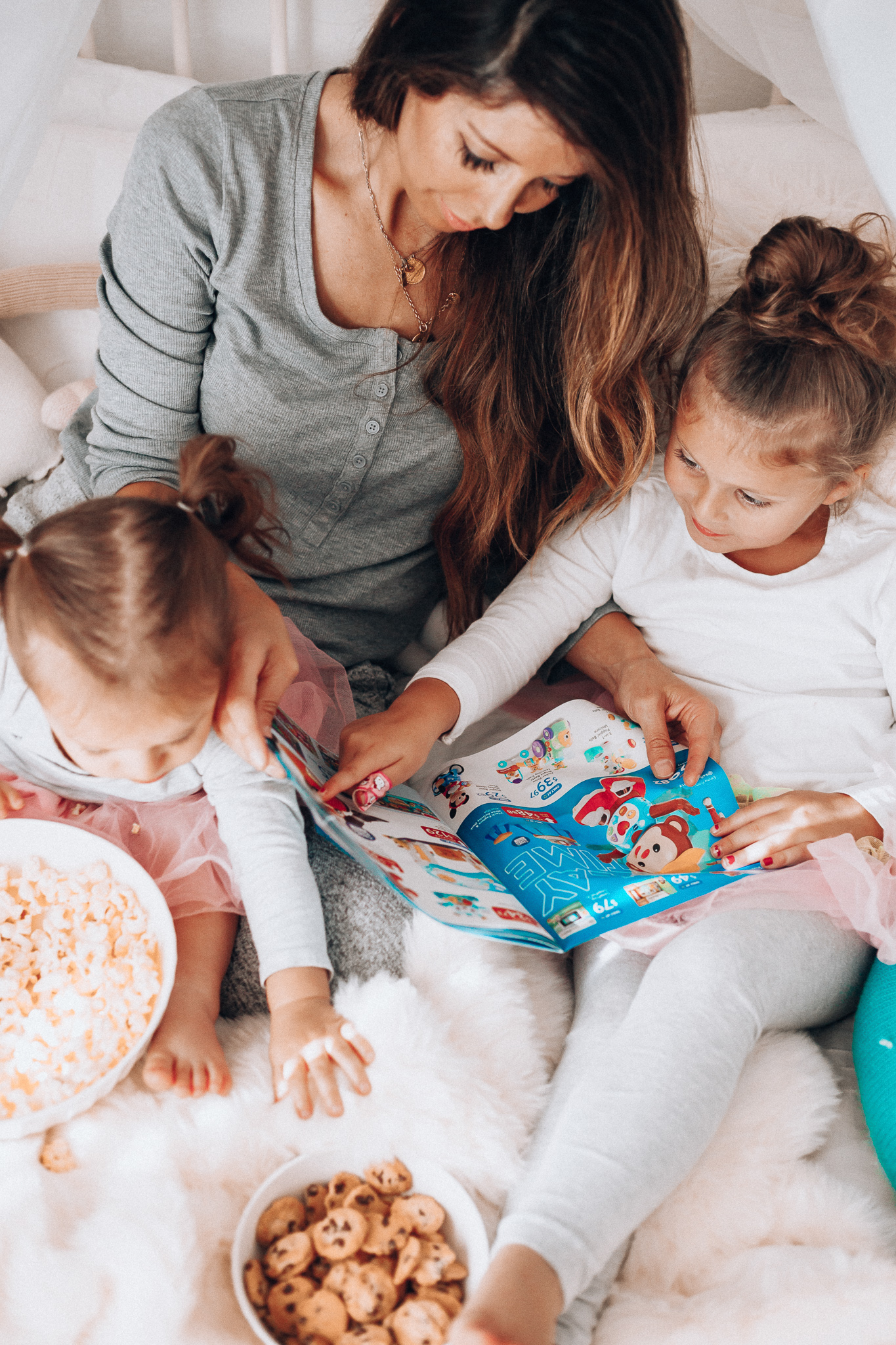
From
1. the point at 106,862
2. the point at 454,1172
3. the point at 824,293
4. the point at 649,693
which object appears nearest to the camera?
the point at 454,1172

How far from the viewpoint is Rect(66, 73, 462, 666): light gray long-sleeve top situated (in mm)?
879

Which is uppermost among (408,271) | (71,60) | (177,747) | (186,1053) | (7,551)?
(71,60)

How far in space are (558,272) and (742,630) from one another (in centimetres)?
45

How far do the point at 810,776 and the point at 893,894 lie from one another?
0.18m

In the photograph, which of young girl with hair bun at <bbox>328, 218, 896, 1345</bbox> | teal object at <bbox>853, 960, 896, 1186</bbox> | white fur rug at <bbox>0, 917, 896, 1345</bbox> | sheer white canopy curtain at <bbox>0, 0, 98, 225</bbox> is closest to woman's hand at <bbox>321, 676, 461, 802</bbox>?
young girl with hair bun at <bbox>328, 218, 896, 1345</bbox>

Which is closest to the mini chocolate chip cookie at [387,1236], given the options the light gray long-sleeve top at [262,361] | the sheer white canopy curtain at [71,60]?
the light gray long-sleeve top at [262,361]

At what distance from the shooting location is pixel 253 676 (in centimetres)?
78

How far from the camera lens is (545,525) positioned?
44.5 inches

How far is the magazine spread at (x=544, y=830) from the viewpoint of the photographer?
0.81 meters

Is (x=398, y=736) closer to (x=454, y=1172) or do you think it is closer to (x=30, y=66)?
(x=454, y=1172)

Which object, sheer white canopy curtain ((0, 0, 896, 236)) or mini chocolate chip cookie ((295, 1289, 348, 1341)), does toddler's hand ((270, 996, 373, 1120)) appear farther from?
sheer white canopy curtain ((0, 0, 896, 236))

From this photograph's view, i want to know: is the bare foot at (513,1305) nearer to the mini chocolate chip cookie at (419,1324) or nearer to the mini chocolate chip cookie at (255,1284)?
the mini chocolate chip cookie at (419,1324)

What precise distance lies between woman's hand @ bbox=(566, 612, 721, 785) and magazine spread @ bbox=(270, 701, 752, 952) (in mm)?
27

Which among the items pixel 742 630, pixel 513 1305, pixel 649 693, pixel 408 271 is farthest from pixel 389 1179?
pixel 408 271
